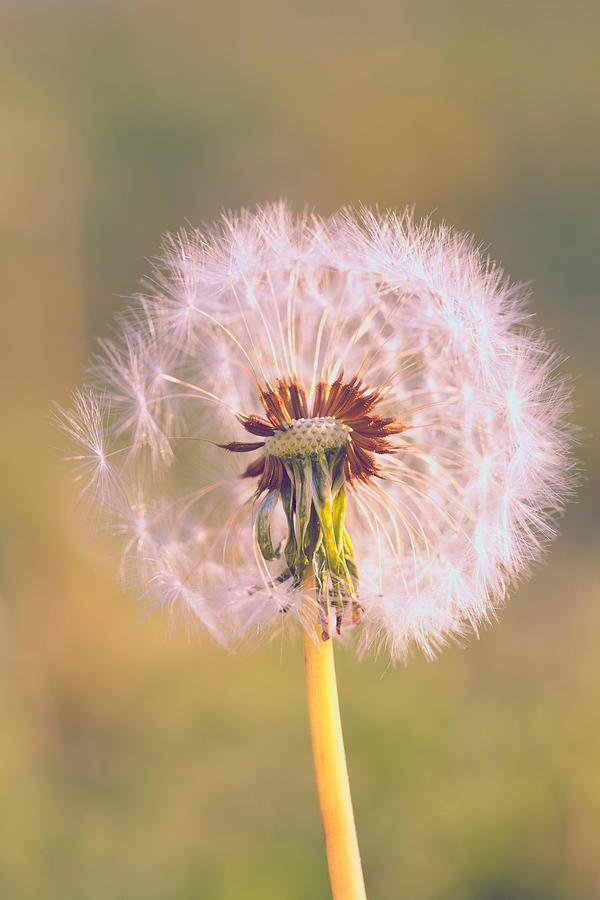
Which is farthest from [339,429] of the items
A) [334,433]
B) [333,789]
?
[333,789]

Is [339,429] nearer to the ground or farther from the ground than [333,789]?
farther from the ground

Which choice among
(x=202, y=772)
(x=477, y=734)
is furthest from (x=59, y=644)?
(x=477, y=734)

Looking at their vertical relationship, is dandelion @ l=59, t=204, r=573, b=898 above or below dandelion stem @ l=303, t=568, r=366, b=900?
above

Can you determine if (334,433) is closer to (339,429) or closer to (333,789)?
(339,429)

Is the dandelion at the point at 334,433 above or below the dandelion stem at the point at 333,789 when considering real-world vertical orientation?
above

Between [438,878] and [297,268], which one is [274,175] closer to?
[297,268]
